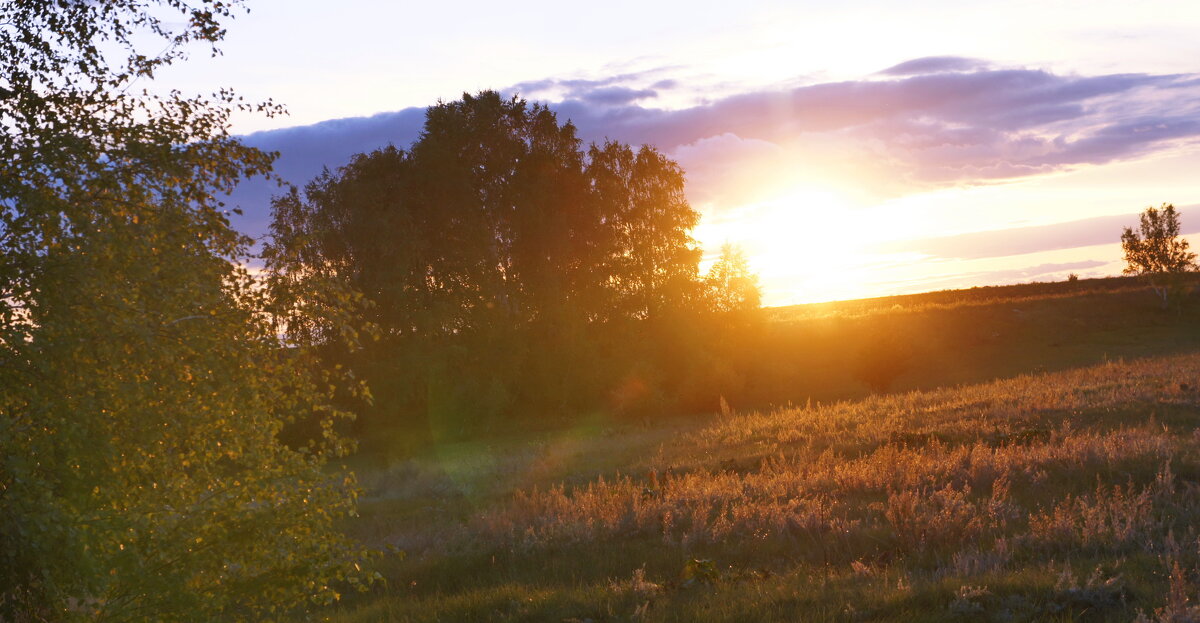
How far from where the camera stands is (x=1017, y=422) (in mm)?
19578

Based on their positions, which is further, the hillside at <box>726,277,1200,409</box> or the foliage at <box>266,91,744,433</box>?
the hillside at <box>726,277,1200,409</box>

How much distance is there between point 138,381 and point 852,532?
26.8 feet

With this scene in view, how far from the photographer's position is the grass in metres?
8.09

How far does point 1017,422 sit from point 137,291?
58.8 ft

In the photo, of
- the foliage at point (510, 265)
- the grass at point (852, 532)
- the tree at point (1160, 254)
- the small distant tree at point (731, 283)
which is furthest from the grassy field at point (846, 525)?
the tree at point (1160, 254)

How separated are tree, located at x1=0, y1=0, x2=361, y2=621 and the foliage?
96.5 feet

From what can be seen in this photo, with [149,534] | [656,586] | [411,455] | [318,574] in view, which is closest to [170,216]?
[149,534]

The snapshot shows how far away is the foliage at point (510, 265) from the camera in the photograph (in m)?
40.4

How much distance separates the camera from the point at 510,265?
1738 inches

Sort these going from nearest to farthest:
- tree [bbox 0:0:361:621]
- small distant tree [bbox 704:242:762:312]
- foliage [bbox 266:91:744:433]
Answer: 1. tree [bbox 0:0:361:621]
2. foliage [bbox 266:91:744:433]
3. small distant tree [bbox 704:242:762:312]

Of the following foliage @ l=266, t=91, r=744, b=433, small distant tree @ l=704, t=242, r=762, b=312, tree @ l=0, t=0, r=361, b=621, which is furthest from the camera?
small distant tree @ l=704, t=242, r=762, b=312

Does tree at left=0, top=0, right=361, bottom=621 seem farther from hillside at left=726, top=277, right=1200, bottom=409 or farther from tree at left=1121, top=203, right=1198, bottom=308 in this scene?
tree at left=1121, top=203, right=1198, bottom=308

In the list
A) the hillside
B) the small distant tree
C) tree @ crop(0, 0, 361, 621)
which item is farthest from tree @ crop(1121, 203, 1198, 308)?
tree @ crop(0, 0, 361, 621)

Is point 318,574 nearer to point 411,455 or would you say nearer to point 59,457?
point 59,457
